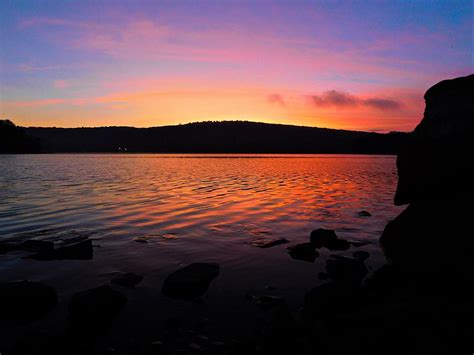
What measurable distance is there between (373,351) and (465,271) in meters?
4.50

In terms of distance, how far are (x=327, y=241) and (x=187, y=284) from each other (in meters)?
6.84

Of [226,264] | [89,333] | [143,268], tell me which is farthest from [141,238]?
[89,333]

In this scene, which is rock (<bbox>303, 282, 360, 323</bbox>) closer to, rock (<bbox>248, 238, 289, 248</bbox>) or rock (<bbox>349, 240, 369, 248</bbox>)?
rock (<bbox>248, 238, 289, 248</bbox>)

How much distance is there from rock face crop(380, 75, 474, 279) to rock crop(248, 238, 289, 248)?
406cm

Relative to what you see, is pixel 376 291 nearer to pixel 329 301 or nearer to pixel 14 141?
pixel 329 301

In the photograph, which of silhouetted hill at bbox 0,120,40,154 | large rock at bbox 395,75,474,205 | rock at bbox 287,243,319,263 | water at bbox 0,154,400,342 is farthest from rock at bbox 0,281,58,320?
A: silhouetted hill at bbox 0,120,40,154

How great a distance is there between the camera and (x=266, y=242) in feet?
48.3

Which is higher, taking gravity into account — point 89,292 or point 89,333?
point 89,292

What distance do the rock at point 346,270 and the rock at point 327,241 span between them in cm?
256

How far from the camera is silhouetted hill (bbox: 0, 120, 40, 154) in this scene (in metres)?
151

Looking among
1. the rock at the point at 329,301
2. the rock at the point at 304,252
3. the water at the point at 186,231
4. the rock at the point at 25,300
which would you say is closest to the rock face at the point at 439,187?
the water at the point at 186,231

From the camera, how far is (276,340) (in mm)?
6527

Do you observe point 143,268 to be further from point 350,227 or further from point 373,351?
point 350,227

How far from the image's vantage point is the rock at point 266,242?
14.3 m
